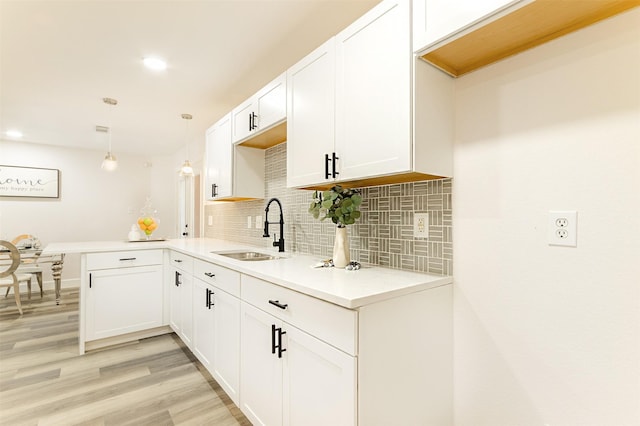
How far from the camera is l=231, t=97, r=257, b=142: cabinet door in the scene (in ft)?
7.50

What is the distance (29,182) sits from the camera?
478cm

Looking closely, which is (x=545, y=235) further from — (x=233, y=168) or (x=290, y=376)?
(x=233, y=168)

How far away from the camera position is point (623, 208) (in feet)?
3.04

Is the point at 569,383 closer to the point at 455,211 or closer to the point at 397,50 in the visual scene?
the point at 455,211

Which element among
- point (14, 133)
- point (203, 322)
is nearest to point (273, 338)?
point (203, 322)

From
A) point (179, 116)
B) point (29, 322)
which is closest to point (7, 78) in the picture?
point (179, 116)

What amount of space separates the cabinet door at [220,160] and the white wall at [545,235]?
194 cm

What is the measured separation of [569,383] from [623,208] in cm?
60

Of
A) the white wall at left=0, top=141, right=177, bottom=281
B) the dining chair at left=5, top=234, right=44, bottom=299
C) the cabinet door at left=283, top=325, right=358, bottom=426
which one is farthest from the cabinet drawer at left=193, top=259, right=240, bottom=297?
the white wall at left=0, top=141, right=177, bottom=281

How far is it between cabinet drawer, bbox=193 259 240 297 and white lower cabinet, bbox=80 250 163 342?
0.85 meters

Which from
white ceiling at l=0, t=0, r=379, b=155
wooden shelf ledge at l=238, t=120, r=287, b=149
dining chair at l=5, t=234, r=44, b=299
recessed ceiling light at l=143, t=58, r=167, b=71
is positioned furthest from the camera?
dining chair at l=5, t=234, r=44, b=299

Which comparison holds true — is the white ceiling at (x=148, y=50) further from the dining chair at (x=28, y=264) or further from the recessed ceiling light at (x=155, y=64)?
the dining chair at (x=28, y=264)

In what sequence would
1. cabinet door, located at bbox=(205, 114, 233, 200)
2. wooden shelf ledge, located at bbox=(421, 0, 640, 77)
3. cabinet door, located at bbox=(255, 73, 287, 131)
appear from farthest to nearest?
cabinet door, located at bbox=(205, 114, 233, 200)
cabinet door, located at bbox=(255, 73, 287, 131)
wooden shelf ledge, located at bbox=(421, 0, 640, 77)

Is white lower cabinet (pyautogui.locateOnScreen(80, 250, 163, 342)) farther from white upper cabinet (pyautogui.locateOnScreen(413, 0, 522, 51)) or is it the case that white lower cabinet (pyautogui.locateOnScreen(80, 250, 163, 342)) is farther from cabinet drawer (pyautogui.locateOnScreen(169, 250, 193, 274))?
white upper cabinet (pyautogui.locateOnScreen(413, 0, 522, 51))
